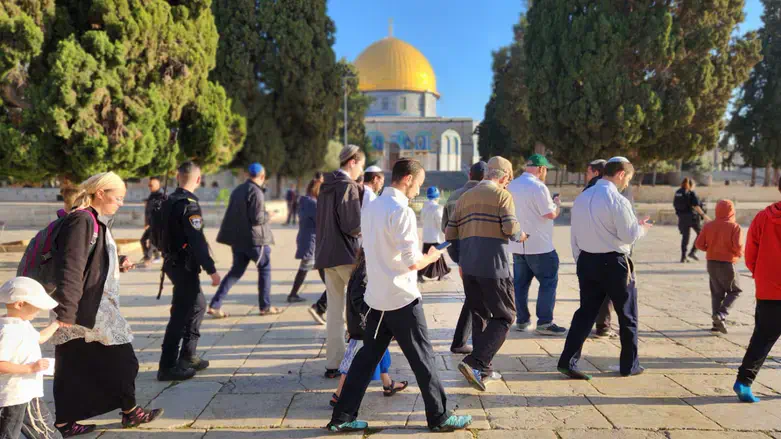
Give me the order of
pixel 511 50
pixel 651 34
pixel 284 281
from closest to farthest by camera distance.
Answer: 1. pixel 284 281
2. pixel 651 34
3. pixel 511 50

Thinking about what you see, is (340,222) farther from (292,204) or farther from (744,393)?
(292,204)

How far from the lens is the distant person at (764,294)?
12.2 ft

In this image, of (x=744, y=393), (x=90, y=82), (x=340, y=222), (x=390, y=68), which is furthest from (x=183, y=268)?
(x=390, y=68)

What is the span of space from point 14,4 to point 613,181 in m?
11.8

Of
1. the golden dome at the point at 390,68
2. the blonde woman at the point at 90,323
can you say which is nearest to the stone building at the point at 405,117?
the golden dome at the point at 390,68

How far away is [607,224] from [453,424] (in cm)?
196

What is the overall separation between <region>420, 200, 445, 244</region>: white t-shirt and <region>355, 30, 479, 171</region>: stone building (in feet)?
155

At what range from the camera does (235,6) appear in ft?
82.4

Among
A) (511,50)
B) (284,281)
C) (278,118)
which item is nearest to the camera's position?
(284,281)

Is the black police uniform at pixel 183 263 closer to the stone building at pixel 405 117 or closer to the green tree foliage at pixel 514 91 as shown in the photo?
the green tree foliage at pixel 514 91

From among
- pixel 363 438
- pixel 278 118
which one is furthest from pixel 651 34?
pixel 363 438

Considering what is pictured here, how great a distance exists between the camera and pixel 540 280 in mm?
5582

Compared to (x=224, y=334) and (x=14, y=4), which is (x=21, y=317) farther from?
(x=14, y=4)

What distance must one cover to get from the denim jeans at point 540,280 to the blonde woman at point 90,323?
3.69 meters
